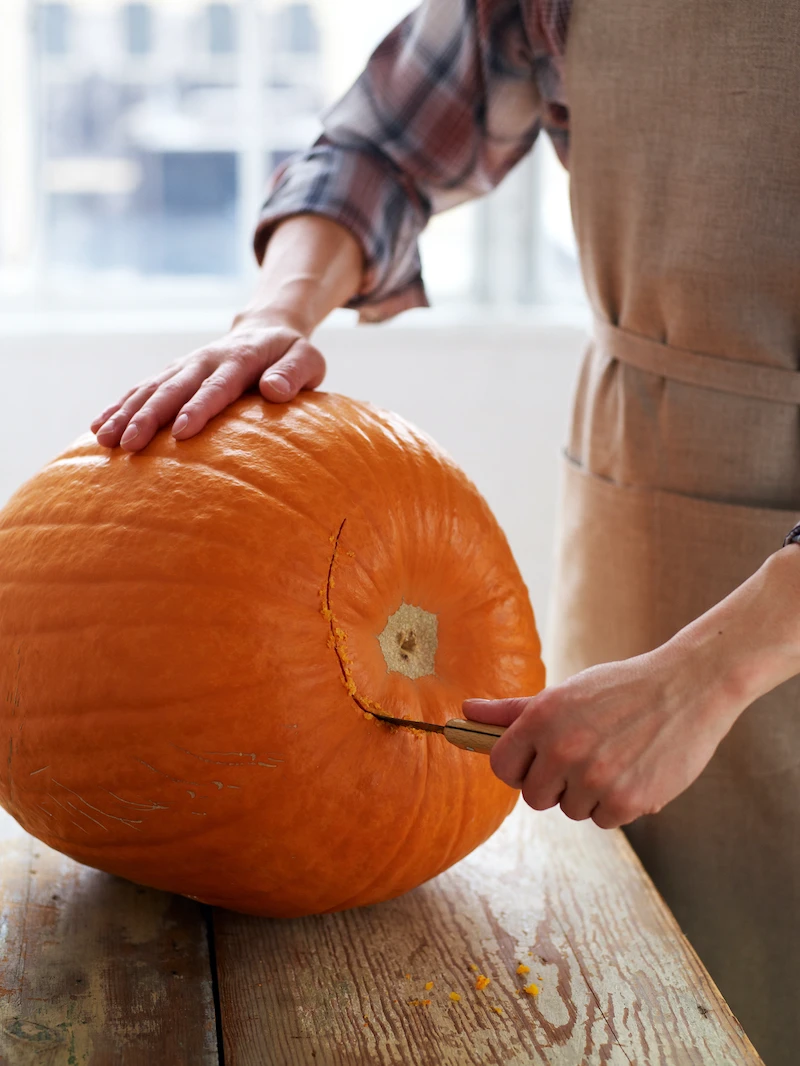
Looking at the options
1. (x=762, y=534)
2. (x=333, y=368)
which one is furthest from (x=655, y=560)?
(x=333, y=368)

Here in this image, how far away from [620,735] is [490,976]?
0.21 meters

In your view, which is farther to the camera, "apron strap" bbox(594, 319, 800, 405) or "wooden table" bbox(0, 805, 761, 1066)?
"apron strap" bbox(594, 319, 800, 405)

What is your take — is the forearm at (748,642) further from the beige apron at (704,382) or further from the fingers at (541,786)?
the beige apron at (704,382)

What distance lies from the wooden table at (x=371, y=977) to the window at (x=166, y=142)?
228cm

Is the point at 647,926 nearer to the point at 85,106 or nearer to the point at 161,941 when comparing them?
the point at 161,941

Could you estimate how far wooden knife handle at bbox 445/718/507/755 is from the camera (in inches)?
26.0

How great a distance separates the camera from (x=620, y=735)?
Result: 2.03 feet

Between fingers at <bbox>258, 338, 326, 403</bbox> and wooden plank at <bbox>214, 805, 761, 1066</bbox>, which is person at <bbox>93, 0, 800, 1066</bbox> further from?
wooden plank at <bbox>214, 805, 761, 1066</bbox>

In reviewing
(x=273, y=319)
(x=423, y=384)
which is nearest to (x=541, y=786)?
(x=273, y=319)

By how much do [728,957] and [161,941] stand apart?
0.55 m

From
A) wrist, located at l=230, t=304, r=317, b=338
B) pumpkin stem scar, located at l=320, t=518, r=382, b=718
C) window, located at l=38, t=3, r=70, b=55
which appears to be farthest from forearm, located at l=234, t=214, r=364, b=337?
window, located at l=38, t=3, r=70, b=55

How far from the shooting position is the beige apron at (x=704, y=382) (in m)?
0.91

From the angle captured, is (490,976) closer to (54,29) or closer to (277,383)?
(277,383)

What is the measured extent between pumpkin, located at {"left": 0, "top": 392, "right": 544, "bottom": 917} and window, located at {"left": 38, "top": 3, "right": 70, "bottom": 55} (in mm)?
2330
